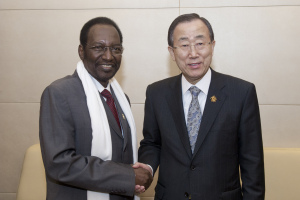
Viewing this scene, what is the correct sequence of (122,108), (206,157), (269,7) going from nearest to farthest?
1. (206,157)
2. (122,108)
3. (269,7)

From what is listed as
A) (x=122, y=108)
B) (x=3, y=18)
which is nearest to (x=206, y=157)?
(x=122, y=108)

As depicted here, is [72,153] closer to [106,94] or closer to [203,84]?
[106,94]

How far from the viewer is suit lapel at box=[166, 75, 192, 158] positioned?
1.80m

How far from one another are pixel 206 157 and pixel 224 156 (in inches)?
4.2

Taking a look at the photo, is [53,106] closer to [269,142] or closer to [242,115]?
[242,115]

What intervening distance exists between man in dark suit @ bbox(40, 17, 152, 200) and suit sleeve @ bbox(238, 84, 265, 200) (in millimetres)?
568

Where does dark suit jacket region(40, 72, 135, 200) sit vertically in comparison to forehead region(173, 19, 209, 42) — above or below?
below

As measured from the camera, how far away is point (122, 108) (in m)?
2.05

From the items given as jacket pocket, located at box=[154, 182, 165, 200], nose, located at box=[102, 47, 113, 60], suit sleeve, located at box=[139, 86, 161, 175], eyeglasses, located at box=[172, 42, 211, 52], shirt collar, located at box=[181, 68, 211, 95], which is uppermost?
eyeglasses, located at box=[172, 42, 211, 52]

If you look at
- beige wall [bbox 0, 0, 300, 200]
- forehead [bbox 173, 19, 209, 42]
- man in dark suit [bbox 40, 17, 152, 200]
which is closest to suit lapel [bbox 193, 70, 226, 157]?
forehead [bbox 173, 19, 209, 42]

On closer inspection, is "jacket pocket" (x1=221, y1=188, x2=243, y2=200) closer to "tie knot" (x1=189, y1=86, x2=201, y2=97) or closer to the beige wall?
"tie knot" (x1=189, y1=86, x2=201, y2=97)

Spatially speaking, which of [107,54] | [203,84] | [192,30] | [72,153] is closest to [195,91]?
[203,84]

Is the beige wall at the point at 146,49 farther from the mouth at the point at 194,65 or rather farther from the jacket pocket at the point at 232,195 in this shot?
the jacket pocket at the point at 232,195

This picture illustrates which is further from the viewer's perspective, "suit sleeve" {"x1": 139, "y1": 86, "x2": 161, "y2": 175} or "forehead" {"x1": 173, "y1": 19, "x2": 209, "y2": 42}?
"suit sleeve" {"x1": 139, "y1": 86, "x2": 161, "y2": 175}
